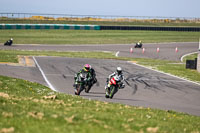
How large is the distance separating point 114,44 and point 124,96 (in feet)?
150

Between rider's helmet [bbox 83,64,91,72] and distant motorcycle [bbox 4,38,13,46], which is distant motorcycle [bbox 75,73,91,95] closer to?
rider's helmet [bbox 83,64,91,72]

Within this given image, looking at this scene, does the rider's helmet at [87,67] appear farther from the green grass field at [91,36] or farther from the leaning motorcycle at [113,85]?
the green grass field at [91,36]

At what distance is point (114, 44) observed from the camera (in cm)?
6475

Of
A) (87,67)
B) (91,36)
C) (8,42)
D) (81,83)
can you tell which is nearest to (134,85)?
(87,67)

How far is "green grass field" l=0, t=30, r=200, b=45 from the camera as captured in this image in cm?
6619

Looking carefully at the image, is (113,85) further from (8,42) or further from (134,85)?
(8,42)

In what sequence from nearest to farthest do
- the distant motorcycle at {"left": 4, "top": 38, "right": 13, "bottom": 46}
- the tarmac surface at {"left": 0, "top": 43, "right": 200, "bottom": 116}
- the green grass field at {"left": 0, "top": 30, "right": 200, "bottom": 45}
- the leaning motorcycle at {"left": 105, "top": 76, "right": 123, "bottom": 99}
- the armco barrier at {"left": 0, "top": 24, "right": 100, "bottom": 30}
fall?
the tarmac surface at {"left": 0, "top": 43, "right": 200, "bottom": 116}, the leaning motorcycle at {"left": 105, "top": 76, "right": 123, "bottom": 99}, the distant motorcycle at {"left": 4, "top": 38, "right": 13, "bottom": 46}, the green grass field at {"left": 0, "top": 30, "right": 200, "bottom": 45}, the armco barrier at {"left": 0, "top": 24, "right": 100, "bottom": 30}

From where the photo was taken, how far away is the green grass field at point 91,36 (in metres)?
66.2

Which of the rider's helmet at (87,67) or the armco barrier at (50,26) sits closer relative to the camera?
the rider's helmet at (87,67)

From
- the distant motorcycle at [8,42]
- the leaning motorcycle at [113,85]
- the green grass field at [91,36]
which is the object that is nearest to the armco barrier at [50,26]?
the green grass field at [91,36]

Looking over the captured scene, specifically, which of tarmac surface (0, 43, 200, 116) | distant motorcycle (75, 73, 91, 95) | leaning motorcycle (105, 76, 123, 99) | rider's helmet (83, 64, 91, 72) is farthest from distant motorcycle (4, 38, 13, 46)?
leaning motorcycle (105, 76, 123, 99)

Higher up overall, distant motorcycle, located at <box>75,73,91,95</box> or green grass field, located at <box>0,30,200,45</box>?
green grass field, located at <box>0,30,200,45</box>

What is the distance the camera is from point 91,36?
2908 inches

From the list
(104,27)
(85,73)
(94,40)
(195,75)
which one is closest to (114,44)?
(94,40)
